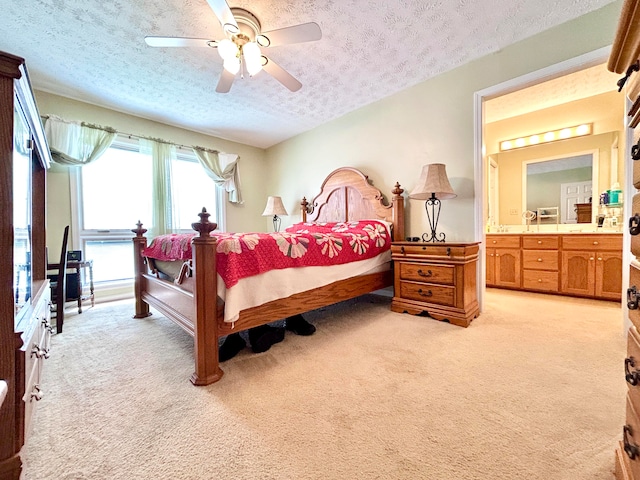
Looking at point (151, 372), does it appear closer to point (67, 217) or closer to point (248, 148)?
point (67, 217)

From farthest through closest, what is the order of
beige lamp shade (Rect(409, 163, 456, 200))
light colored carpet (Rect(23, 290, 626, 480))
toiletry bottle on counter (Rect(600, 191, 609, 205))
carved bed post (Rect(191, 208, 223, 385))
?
toiletry bottle on counter (Rect(600, 191, 609, 205)), beige lamp shade (Rect(409, 163, 456, 200)), carved bed post (Rect(191, 208, 223, 385)), light colored carpet (Rect(23, 290, 626, 480))

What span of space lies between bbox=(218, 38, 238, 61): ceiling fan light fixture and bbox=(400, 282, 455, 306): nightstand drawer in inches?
96.0

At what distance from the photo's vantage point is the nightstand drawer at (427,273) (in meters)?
2.35

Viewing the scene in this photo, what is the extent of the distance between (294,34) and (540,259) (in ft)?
12.2

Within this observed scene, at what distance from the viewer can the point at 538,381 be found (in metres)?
1.42

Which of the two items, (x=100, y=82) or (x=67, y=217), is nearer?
(x=100, y=82)

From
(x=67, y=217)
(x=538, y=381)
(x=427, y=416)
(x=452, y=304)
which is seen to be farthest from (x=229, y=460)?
(x=67, y=217)

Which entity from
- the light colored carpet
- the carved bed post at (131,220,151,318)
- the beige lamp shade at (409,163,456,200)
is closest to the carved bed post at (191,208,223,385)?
the light colored carpet

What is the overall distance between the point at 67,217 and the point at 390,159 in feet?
13.0

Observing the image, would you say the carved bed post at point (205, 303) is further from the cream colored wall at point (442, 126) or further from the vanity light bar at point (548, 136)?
the vanity light bar at point (548, 136)

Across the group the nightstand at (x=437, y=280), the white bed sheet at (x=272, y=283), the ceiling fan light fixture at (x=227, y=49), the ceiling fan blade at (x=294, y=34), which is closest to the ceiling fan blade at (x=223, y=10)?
the ceiling fan light fixture at (x=227, y=49)

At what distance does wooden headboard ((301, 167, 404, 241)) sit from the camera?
3.05 m

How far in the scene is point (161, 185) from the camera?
147 inches

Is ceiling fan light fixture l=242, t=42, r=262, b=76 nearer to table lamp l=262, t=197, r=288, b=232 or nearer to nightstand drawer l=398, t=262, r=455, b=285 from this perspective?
nightstand drawer l=398, t=262, r=455, b=285
